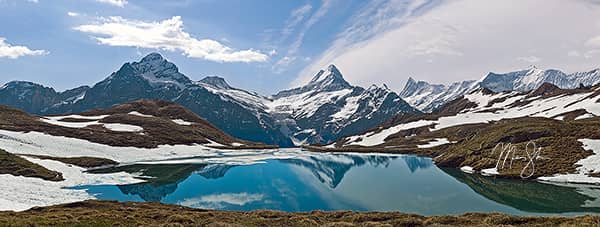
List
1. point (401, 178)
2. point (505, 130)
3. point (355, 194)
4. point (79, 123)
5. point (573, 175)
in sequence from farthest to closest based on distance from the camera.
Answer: point (79, 123) < point (505, 130) < point (401, 178) < point (573, 175) < point (355, 194)

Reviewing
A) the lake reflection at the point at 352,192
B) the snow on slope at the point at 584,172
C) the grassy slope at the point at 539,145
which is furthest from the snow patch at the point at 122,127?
the snow on slope at the point at 584,172

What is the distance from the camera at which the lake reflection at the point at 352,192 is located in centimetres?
6078

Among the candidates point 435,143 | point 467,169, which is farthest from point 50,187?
point 435,143

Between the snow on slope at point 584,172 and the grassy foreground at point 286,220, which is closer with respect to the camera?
the grassy foreground at point 286,220

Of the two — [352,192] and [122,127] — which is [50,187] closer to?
[352,192]

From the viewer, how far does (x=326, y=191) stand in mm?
78438

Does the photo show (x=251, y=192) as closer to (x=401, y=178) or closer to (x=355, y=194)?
(x=355, y=194)

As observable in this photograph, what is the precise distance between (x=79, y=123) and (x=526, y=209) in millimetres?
186132

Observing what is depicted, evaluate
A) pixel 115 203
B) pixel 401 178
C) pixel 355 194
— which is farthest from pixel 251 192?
pixel 401 178

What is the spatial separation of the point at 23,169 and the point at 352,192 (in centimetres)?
6365

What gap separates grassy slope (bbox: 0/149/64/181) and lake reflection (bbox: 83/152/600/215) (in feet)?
36.6

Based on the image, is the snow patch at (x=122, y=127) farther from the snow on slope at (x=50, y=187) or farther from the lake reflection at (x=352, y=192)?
the snow on slope at (x=50, y=187)

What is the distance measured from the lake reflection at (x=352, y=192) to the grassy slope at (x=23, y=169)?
11.2 metres

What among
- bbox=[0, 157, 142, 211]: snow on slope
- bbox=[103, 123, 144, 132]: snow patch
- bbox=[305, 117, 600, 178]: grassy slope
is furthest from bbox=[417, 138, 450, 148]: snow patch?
bbox=[0, 157, 142, 211]: snow on slope
